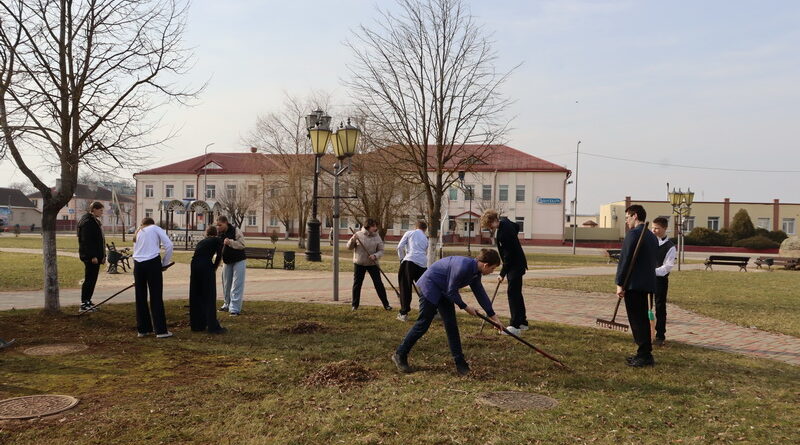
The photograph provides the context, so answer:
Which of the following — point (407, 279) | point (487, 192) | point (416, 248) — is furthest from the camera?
point (487, 192)

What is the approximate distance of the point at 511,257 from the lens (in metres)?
7.98

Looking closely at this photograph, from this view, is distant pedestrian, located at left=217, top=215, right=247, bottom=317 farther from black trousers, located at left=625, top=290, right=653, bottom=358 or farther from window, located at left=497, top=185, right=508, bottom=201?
window, located at left=497, top=185, right=508, bottom=201

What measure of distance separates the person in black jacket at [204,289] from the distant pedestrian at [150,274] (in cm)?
41

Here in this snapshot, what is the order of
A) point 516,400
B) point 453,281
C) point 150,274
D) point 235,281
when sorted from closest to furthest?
point 516,400
point 453,281
point 150,274
point 235,281

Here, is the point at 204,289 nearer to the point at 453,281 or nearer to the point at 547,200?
the point at 453,281

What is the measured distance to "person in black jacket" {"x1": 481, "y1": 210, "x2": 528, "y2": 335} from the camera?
7961 mm

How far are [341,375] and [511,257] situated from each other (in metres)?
3.32

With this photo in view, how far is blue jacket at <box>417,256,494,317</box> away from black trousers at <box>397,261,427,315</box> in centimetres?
305

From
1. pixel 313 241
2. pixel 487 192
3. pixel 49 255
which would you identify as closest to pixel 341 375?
pixel 49 255

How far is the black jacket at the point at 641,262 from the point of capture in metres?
6.34

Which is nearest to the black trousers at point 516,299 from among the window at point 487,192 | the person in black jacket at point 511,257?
the person in black jacket at point 511,257

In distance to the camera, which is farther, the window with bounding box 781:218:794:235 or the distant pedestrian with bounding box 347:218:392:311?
the window with bounding box 781:218:794:235

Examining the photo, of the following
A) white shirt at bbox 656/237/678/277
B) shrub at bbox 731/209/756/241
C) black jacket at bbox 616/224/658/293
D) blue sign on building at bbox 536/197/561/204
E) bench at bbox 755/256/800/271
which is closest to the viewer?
black jacket at bbox 616/224/658/293

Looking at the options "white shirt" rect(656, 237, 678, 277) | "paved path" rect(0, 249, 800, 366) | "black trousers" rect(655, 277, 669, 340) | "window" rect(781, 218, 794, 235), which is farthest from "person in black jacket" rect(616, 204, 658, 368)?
"window" rect(781, 218, 794, 235)
